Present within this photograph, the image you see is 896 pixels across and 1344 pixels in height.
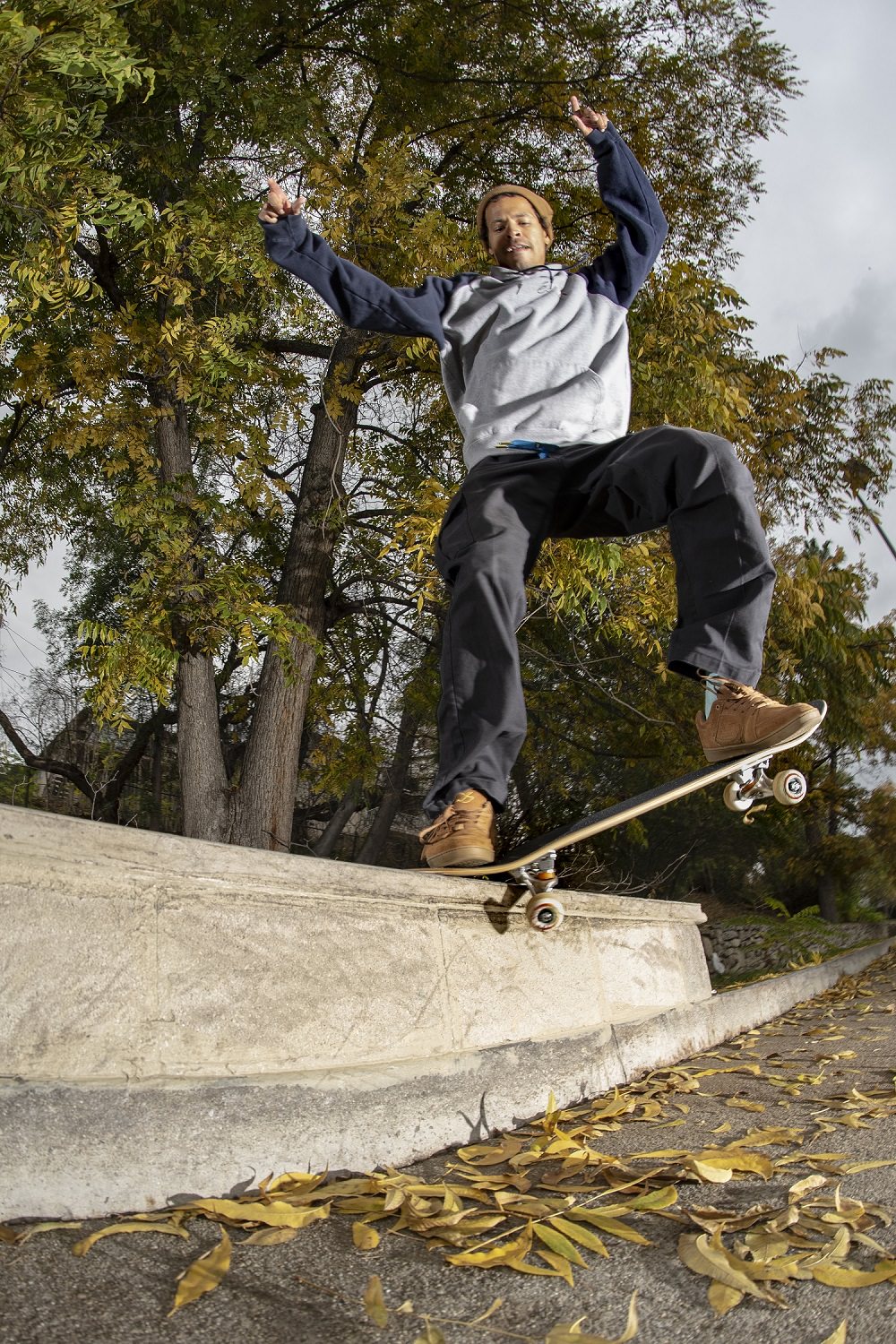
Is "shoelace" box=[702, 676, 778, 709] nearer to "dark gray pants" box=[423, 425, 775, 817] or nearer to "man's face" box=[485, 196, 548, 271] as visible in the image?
"dark gray pants" box=[423, 425, 775, 817]

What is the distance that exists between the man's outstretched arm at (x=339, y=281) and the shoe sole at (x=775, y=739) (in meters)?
1.65

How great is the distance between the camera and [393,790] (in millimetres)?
12141

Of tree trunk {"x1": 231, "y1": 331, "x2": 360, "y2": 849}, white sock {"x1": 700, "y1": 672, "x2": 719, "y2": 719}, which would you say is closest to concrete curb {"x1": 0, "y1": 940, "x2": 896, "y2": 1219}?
white sock {"x1": 700, "y1": 672, "x2": 719, "y2": 719}

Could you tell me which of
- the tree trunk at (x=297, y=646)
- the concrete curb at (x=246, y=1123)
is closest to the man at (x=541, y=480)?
the concrete curb at (x=246, y=1123)

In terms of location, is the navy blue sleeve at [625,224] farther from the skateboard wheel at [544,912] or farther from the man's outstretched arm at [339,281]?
the skateboard wheel at [544,912]

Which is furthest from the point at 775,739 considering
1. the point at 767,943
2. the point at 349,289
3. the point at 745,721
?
the point at 767,943

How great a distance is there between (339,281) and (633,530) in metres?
1.19

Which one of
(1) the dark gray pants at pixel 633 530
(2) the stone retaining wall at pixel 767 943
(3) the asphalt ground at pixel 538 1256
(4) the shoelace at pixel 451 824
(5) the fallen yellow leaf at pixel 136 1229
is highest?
(1) the dark gray pants at pixel 633 530

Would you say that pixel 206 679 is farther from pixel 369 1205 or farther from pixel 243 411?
pixel 369 1205

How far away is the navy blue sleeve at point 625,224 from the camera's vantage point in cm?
335

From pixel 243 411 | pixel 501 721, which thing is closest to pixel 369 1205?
pixel 501 721

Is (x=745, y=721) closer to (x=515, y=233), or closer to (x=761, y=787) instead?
(x=761, y=787)

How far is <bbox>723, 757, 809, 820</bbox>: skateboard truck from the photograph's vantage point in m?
2.88

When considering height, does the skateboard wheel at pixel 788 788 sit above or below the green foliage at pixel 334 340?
below
